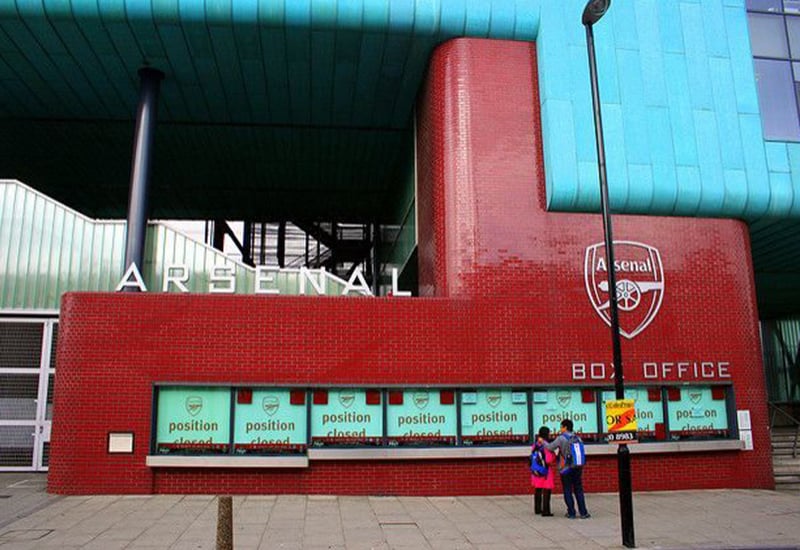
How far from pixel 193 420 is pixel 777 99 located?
1451 cm

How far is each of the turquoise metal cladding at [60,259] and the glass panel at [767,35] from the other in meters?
11.2

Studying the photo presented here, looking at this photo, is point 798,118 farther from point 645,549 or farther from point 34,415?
point 34,415

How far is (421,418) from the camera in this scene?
1290 centimetres

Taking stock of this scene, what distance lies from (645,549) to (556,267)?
631cm

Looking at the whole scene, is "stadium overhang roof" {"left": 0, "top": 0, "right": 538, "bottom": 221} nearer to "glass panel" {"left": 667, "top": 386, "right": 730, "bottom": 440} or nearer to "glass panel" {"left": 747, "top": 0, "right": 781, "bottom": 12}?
"glass panel" {"left": 747, "top": 0, "right": 781, "bottom": 12}

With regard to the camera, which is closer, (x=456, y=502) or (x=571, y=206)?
(x=456, y=502)

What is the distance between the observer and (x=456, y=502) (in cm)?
1211

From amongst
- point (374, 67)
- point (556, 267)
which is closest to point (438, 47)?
point (374, 67)

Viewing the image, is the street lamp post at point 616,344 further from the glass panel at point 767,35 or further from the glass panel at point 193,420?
the glass panel at point 767,35

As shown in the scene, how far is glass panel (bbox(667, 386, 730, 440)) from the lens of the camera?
541 inches

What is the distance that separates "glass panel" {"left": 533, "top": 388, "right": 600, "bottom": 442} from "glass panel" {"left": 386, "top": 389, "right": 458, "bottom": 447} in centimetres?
171

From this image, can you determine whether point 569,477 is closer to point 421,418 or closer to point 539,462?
point 539,462

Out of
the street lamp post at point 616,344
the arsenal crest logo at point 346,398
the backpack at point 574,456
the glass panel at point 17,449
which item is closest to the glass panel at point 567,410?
the backpack at point 574,456

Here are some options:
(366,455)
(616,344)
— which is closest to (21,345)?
(366,455)
